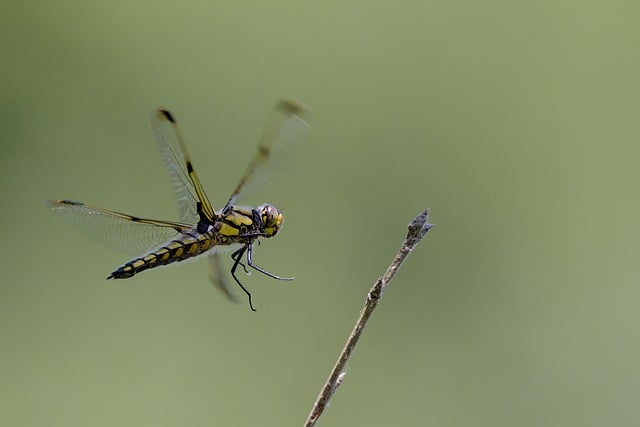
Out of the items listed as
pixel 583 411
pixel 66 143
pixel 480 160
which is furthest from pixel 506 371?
pixel 66 143

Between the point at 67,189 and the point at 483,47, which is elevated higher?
the point at 483,47

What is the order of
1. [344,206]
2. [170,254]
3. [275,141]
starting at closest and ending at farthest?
[170,254], [275,141], [344,206]

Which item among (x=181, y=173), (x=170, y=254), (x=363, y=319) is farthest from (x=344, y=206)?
(x=363, y=319)

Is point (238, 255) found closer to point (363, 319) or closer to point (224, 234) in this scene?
point (224, 234)

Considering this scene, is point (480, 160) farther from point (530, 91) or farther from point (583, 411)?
point (583, 411)

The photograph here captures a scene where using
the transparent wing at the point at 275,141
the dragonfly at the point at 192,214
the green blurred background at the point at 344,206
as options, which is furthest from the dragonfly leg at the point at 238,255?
the green blurred background at the point at 344,206

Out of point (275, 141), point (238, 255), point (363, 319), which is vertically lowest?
point (363, 319)

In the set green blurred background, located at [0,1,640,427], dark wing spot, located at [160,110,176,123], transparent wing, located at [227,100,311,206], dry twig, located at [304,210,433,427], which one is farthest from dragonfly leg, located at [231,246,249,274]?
green blurred background, located at [0,1,640,427]
